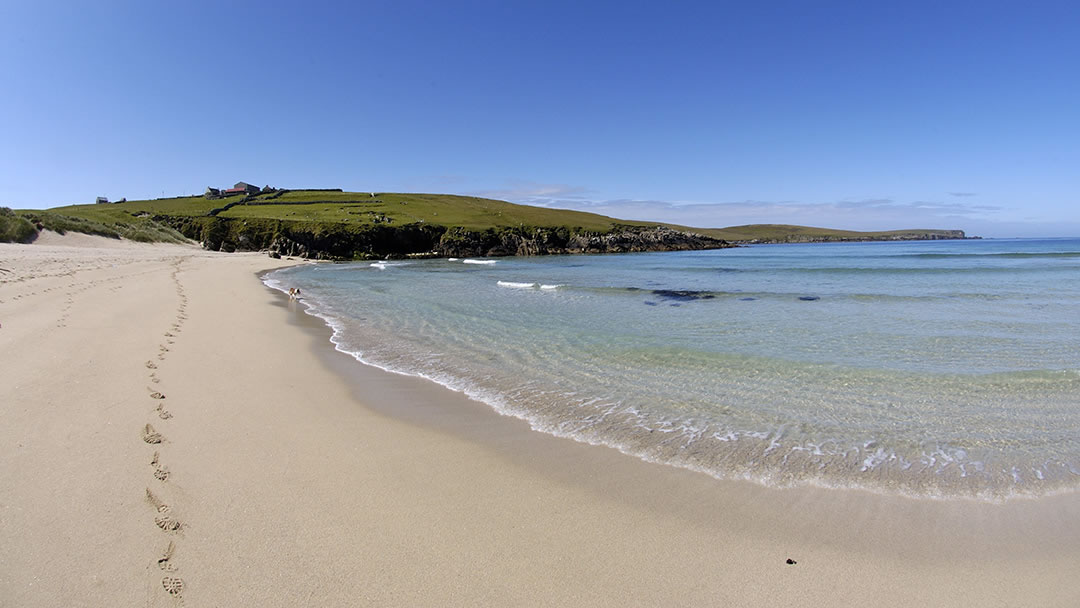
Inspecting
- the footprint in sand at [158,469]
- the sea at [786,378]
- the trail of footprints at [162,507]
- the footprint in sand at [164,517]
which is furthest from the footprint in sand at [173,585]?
the sea at [786,378]

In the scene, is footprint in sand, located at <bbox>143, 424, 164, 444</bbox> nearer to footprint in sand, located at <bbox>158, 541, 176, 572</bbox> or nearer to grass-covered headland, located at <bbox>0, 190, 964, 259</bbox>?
footprint in sand, located at <bbox>158, 541, 176, 572</bbox>

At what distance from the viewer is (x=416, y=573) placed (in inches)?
126

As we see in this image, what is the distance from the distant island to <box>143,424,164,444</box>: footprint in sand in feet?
143

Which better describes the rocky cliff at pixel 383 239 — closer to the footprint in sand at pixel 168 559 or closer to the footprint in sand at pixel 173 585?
the footprint in sand at pixel 168 559

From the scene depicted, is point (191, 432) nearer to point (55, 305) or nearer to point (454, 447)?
point (454, 447)

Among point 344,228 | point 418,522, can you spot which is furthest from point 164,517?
point 344,228

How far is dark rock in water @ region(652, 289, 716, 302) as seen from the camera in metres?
20.9

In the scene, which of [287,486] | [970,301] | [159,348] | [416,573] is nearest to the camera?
[416,573]

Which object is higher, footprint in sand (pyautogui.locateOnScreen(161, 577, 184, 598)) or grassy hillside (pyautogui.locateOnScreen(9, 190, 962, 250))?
grassy hillside (pyautogui.locateOnScreen(9, 190, 962, 250))

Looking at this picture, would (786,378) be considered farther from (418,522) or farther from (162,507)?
(162,507)

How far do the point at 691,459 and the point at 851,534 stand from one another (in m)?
1.67

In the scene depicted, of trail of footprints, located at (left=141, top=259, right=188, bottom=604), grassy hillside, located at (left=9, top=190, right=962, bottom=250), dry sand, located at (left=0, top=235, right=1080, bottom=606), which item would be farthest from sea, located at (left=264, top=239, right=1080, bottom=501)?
grassy hillside, located at (left=9, top=190, right=962, bottom=250)

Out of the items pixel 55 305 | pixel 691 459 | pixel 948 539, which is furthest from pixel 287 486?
pixel 55 305

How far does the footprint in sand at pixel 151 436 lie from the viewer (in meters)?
5.09
